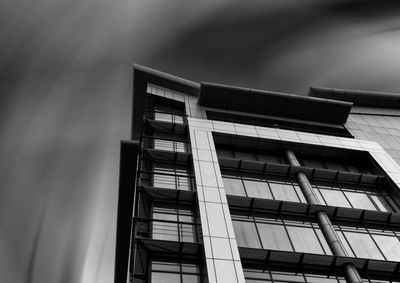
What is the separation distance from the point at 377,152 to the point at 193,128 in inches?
603

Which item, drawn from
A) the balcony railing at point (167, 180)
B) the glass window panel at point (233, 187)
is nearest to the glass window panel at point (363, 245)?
the glass window panel at point (233, 187)

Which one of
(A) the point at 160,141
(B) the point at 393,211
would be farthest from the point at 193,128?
(B) the point at 393,211

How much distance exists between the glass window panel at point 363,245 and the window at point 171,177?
10.6 m

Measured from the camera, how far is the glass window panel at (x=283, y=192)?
33.7 metres

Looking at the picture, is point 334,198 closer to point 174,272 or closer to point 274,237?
point 274,237

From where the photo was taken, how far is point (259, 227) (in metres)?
30.0

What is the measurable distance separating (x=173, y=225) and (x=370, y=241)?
1249 centimetres

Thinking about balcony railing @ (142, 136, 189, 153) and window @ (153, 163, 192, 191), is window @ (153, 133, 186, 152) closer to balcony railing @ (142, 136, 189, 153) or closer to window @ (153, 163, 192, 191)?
balcony railing @ (142, 136, 189, 153)

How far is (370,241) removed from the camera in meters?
30.6

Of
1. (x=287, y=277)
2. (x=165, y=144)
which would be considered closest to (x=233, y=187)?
(x=165, y=144)

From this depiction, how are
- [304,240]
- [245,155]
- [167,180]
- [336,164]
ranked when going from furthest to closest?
[336,164] < [245,155] < [167,180] < [304,240]

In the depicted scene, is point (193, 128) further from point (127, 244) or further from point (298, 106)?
point (127, 244)

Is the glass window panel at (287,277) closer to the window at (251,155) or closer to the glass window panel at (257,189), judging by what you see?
the glass window panel at (257,189)

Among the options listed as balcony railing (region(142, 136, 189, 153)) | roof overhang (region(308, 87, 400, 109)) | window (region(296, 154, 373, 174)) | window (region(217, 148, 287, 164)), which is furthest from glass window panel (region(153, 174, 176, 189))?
roof overhang (region(308, 87, 400, 109))
